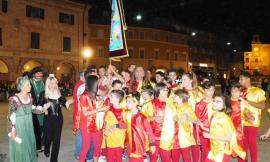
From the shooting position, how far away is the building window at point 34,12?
31.9 meters

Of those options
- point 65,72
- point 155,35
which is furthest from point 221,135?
point 155,35

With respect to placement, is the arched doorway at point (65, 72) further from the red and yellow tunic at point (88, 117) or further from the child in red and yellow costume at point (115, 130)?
the child in red and yellow costume at point (115, 130)

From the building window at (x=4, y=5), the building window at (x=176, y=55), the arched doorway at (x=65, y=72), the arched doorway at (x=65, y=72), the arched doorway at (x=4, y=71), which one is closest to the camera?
the building window at (x=4, y=5)

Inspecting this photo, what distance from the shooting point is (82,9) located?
37.6 m

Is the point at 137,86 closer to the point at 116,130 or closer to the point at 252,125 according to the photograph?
the point at 116,130

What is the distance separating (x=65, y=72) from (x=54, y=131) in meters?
33.9

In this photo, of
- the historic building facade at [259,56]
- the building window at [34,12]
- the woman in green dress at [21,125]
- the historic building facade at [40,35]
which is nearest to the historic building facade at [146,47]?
the historic building facade at [40,35]

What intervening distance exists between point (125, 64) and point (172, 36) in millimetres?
12445

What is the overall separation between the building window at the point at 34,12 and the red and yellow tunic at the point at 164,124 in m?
29.3

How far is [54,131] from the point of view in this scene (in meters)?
6.72

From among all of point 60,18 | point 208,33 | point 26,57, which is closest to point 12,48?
point 26,57

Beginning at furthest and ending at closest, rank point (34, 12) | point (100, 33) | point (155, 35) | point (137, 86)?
point (155, 35), point (100, 33), point (34, 12), point (137, 86)

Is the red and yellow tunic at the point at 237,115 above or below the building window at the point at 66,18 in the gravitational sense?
below

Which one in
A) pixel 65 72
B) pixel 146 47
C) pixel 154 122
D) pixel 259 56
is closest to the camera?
pixel 154 122
